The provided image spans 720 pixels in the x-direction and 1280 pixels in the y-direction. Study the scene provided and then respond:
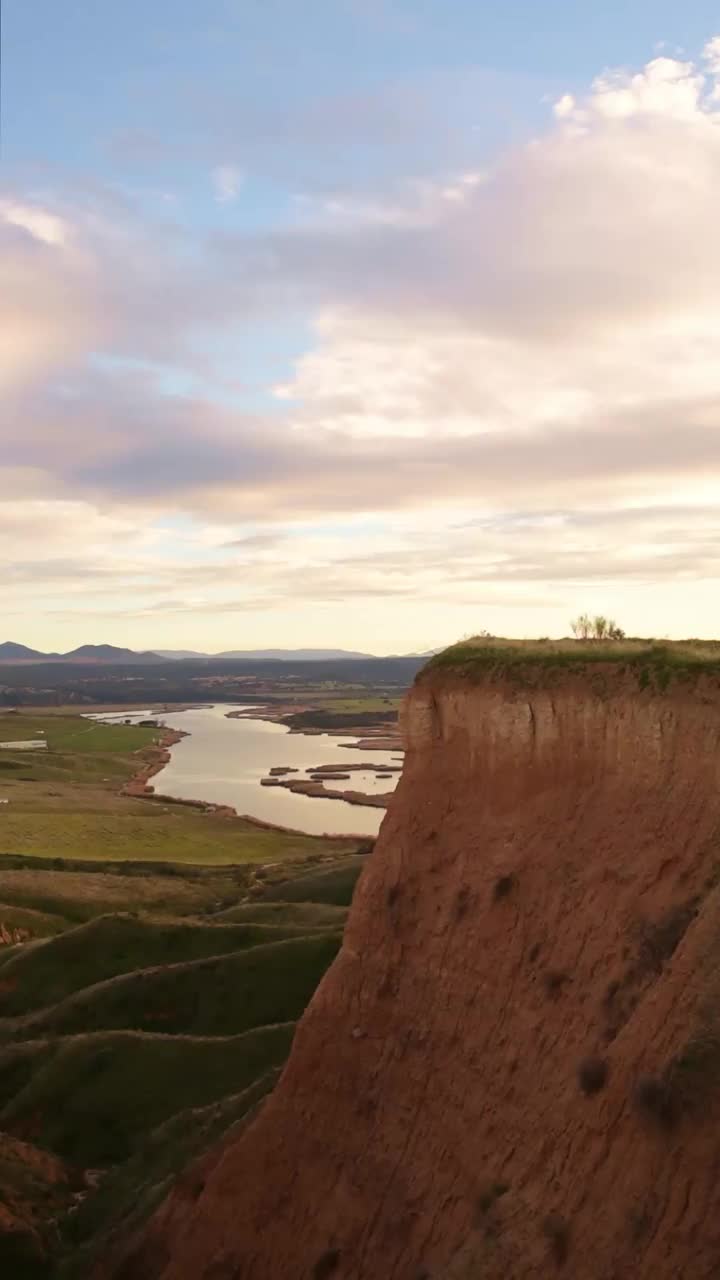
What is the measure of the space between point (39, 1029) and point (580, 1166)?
97.7 ft

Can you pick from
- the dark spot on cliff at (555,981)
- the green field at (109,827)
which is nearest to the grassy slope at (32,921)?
the green field at (109,827)

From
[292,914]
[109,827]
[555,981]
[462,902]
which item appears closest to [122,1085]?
[462,902]

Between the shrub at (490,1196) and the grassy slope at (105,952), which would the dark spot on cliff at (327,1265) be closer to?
the shrub at (490,1196)

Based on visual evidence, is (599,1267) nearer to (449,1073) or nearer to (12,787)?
(449,1073)

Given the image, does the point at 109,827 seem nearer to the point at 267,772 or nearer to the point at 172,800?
the point at 172,800

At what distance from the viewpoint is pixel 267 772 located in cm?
13638

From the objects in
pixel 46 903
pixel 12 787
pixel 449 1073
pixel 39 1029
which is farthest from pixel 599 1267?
pixel 12 787

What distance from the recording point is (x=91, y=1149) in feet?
96.4

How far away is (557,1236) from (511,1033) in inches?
155

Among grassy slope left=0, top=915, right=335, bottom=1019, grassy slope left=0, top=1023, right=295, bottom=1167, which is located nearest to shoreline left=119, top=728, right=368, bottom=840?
grassy slope left=0, top=915, right=335, bottom=1019

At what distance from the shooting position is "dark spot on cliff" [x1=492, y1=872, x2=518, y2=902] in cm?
1897

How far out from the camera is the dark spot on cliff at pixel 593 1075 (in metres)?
14.8

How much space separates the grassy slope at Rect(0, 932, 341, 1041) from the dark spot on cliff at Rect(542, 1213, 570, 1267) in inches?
903

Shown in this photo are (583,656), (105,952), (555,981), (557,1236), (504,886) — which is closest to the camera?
(557,1236)
